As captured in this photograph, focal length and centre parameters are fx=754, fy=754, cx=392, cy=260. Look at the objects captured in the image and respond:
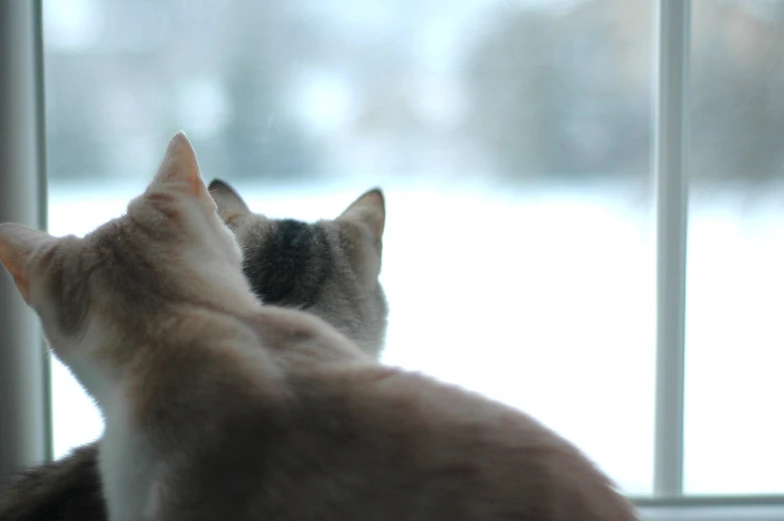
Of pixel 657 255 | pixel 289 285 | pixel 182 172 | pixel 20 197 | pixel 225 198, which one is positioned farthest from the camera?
pixel 657 255

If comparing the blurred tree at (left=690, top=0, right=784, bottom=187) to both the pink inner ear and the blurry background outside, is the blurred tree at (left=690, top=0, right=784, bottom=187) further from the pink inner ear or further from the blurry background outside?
the pink inner ear

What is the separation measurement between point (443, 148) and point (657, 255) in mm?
491

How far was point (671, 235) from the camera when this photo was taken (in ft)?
4.96

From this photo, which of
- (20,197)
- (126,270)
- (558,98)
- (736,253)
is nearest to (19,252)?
(126,270)

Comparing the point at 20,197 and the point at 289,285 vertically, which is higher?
the point at 20,197

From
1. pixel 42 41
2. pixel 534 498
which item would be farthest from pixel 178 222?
pixel 42 41

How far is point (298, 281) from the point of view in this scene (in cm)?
114

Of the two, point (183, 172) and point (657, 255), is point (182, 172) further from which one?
point (657, 255)

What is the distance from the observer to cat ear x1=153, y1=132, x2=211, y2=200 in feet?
3.25

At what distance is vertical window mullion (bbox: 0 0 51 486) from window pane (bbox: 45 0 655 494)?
0.18ft

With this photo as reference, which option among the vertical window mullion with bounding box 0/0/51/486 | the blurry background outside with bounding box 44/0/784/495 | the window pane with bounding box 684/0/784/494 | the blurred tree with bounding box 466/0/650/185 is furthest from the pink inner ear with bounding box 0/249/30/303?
the window pane with bounding box 684/0/784/494

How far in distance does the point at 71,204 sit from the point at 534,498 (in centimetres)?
123

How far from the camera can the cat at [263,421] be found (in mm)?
695

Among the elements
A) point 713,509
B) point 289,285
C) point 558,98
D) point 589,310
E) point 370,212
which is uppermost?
point 558,98
